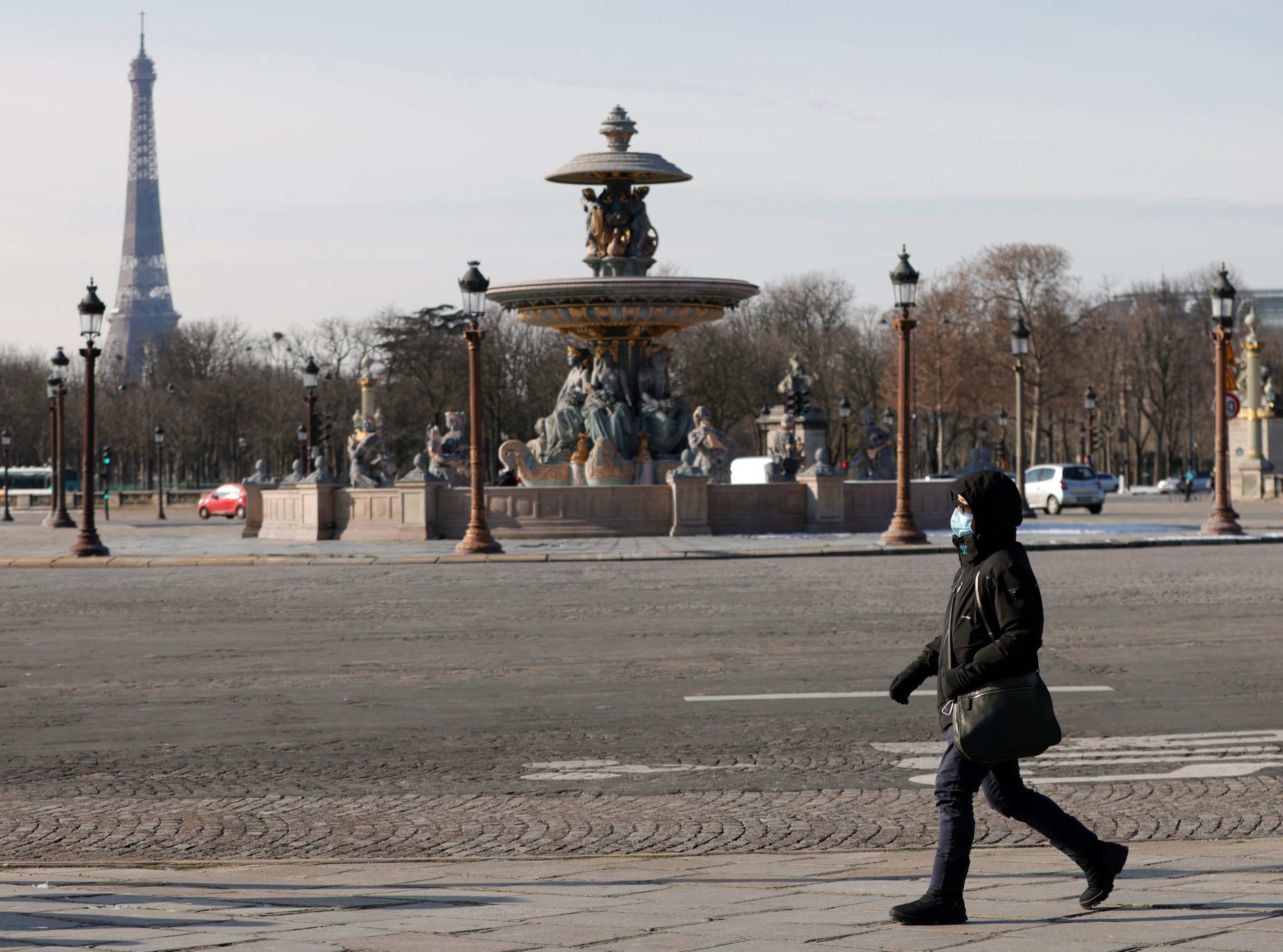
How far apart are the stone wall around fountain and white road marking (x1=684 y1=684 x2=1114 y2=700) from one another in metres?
21.5

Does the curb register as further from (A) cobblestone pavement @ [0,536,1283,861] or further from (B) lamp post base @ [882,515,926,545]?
(A) cobblestone pavement @ [0,536,1283,861]

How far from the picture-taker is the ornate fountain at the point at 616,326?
37.2m

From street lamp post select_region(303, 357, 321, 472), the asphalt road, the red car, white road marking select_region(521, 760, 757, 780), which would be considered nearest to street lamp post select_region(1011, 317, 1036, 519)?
the asphalt road

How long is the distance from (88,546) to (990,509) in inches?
1017

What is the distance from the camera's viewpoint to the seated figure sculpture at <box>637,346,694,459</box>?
38.0 m

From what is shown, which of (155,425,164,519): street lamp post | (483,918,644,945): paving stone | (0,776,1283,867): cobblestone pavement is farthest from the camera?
(155,425,164,519): street lamp post

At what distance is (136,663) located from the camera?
13.0 m

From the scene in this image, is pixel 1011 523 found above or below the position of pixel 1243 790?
above

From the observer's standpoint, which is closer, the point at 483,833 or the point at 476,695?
the point at 483,833

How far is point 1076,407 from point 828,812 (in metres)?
85.1

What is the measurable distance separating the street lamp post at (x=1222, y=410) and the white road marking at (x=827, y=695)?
21.5 m

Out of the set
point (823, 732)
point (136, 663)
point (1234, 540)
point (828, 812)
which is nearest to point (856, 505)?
point (1234, 540)

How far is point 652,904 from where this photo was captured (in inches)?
219

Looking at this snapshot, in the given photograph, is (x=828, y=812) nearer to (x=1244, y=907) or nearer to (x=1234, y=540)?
(x=1244, y=907)
